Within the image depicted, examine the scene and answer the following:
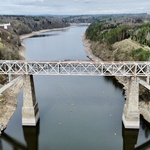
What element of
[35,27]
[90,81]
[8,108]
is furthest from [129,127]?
[35,27]

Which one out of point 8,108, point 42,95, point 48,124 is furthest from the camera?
point 42,95

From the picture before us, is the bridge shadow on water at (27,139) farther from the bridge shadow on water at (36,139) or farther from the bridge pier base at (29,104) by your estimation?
the bridge pier base at (29,104)

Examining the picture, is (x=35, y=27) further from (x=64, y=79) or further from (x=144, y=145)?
(x=144, y=145)

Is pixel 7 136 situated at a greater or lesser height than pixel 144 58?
lesser

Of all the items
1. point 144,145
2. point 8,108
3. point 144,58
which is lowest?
point 144,145

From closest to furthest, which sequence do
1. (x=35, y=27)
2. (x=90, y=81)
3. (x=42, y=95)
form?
1. (x=42, y=95)
2. (x=90, y=81)
3. (x=35, y=27)

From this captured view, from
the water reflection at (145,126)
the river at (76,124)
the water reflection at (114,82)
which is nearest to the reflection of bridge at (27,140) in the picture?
the river at (76,124)

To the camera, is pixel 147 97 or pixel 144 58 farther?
pixel 144 58
